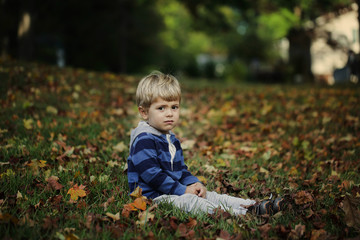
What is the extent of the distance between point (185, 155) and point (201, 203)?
1419 mm

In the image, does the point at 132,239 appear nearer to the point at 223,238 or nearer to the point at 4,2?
the point at 223,238

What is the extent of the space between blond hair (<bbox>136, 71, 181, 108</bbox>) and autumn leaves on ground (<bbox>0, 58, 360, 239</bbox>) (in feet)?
2.45

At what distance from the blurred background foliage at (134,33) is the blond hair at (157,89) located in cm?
1050

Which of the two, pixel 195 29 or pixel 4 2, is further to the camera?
pixel 195 29

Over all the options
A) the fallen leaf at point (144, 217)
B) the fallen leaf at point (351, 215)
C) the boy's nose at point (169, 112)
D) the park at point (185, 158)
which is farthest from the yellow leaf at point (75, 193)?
the fallen leaf at point (351, 215)

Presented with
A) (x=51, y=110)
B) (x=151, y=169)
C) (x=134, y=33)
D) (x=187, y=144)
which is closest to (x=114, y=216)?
(x=151, y=169)

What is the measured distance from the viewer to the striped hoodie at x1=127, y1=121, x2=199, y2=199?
250 cm

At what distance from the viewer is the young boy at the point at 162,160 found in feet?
8.16

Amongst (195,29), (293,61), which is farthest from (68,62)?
(293,61)

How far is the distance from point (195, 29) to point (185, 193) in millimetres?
16031

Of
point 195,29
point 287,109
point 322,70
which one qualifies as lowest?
point 287,109

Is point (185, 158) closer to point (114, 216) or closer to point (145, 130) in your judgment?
point (145, 130)

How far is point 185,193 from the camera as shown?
2.55 meters

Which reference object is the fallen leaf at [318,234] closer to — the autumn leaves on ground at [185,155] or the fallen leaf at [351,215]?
the autumn leaves on ground at [185,155]
